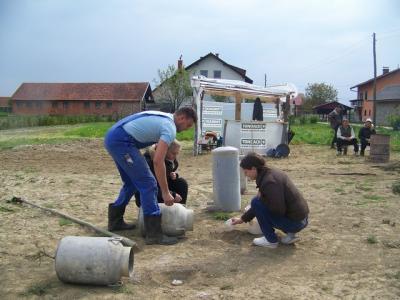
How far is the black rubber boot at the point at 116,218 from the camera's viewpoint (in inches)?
229

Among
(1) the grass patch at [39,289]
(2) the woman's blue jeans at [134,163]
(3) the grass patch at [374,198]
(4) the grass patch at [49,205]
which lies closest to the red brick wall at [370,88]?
(3) the grass patch at [374,198]

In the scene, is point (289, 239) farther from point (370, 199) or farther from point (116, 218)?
point (370, 199)

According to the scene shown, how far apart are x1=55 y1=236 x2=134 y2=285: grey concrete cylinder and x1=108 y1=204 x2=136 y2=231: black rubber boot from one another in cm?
183

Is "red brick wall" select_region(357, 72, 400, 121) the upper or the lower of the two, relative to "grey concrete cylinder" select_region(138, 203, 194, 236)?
upper

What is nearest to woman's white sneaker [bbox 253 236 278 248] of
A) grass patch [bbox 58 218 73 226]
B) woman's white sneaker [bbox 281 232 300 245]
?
woman's white sneaker [bbox 281 232 300 245]

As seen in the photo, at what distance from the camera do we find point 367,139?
50.3ft

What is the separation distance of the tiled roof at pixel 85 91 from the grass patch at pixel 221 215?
2203 inches

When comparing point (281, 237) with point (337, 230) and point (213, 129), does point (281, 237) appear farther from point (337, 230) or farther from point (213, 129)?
point (213, 129)

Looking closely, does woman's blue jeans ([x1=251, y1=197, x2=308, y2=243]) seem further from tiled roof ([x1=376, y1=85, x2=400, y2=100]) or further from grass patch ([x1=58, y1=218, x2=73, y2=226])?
tiled roof ([x1=376, y1=85, x2=400, y2=100])

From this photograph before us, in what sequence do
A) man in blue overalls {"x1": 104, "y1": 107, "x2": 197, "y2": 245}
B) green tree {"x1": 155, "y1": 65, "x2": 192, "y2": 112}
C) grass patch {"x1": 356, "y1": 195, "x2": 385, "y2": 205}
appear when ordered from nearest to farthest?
man in blue overalls {"x1": 104, "y1": 107, "x2": 197, "y2": 245} → grass patch {"x1": 356, "y1": 195, "x2": 385, "y2": 205} → green tree {"x1": 155, "y1": 65, "x2": 192, "y2": 112}

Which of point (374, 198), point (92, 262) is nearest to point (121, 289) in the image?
point (92, 262)

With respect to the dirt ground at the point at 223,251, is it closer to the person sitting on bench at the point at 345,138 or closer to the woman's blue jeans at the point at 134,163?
the woman's blue jeans at the point at 134,163

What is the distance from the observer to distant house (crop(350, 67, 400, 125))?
53.1 metres

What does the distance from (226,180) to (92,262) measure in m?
3.36
